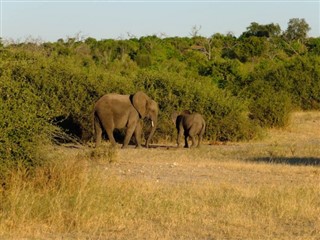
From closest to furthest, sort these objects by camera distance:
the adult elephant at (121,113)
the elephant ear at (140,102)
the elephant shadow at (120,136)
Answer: the adult elephant at (121,113) < the elephant ear at (140,102) < the elephant shadow at (120,136)

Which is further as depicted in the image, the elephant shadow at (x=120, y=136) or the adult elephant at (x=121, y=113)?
the elephant shadow at (x=120, y=136)

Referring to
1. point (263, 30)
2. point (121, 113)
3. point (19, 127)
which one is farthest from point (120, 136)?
point (263, 30)

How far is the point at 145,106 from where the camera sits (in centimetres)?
2108

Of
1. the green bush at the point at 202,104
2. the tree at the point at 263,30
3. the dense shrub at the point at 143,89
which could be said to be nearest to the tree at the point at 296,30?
the tree at the point at 263,30

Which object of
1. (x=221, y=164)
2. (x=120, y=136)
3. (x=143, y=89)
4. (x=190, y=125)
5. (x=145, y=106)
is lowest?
(x=120, y=136)

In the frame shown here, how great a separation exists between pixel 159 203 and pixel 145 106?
10881 mm

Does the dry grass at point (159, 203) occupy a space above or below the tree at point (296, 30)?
below

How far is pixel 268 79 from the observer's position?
35.9 m

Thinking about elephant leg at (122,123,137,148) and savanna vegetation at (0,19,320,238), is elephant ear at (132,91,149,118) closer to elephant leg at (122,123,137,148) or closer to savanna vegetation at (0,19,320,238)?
elephant leg at (122,123,137,148)

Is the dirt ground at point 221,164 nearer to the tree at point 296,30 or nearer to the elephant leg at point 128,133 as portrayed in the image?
the elephant leg at point 128,133

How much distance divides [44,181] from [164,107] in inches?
540

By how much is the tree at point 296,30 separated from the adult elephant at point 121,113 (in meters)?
51.9

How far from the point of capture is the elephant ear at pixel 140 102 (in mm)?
20797

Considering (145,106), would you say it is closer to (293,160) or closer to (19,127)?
(293,160)
